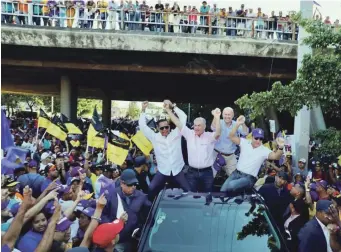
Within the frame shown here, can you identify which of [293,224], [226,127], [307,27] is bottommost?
[293,224]

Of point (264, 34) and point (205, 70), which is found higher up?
point (264, 34)

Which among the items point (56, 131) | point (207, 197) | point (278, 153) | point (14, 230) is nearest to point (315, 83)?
point (278, 153)

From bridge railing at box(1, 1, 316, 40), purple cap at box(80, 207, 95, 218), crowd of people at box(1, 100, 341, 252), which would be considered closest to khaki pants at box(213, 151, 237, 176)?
crowd of people at box(1, 100, 341, 252)

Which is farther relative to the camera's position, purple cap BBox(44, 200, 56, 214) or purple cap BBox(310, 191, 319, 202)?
purple cap BBox(310, 191, 319, 202)

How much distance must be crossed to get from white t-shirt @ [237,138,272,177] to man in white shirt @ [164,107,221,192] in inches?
16.5

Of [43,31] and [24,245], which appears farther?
[43,31]

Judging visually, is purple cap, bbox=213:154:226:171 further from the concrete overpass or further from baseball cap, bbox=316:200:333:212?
the concrete overpass

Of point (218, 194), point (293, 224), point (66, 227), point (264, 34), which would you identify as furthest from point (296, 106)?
point (264, 34)

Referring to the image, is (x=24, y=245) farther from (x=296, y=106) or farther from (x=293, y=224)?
(x=296, y=106)

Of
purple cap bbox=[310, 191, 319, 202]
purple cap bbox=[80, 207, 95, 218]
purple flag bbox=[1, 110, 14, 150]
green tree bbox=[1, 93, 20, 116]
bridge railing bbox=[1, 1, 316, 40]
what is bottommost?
green tree bbox=[1, 93, 20, 116]

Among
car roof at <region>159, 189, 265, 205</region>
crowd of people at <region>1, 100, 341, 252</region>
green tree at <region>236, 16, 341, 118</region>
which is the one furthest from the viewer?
green tree at <region>236, 16, 341, 118</region>

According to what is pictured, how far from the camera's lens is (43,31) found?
18.0 metres

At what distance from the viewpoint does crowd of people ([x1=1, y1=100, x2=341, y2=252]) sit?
442cm

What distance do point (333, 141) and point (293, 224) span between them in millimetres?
2168
